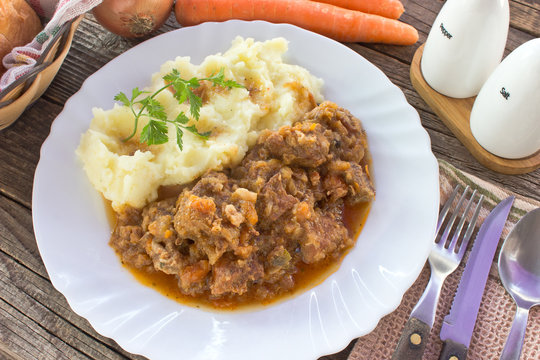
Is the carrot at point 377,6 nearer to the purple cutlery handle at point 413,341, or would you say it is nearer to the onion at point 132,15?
the onion at point 132,15

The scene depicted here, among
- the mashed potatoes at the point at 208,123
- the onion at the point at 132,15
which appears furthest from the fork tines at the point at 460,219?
the onion at the point at 132,15

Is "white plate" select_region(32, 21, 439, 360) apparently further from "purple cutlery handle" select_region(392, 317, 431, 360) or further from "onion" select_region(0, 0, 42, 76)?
"onion" select_region(0, 0, 42, 76)

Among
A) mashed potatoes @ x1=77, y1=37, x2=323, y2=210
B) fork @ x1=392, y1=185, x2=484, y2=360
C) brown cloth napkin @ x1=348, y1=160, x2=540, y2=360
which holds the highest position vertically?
mashed potatoes @ x1=77, y1=37, x2=323, y2=210

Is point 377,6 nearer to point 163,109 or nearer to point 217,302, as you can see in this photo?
point 163,109

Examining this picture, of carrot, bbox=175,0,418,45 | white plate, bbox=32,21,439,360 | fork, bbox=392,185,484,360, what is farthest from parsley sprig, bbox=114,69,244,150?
fork, bbox=392,185,484,360

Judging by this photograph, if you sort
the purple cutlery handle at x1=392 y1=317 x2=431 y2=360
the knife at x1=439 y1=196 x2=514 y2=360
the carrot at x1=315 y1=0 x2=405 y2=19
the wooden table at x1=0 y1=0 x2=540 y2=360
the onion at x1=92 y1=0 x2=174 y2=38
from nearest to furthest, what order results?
the purple cutlery handle at x1=392 y1=317 x2=431 y2=360, the knife at x1=439 y1=196 x2=514 y2=360, the wooden table at x1=0 y1=0 x2=540 y2=360, the onion at x1=92 y1=0 x2=174 y2=38, the carrot at x1=315 y1=0 x2=405 y2=19

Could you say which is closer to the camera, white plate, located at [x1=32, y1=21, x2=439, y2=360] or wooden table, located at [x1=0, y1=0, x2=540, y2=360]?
white plate, located at [x1=32, y1=21, x2=439, y2=360]

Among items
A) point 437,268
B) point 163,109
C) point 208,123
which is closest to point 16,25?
point 163,109
